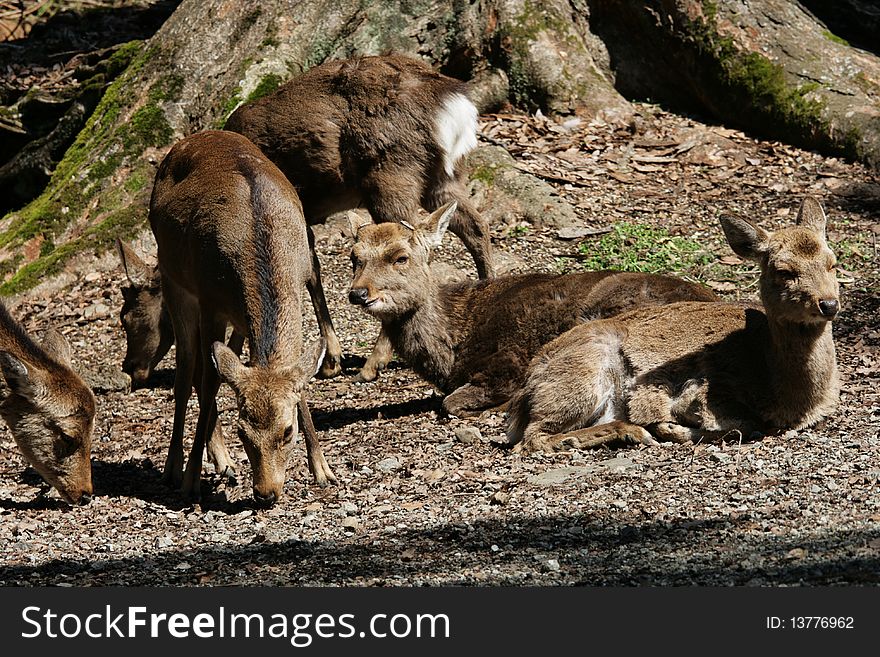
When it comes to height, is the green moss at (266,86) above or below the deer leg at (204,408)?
above

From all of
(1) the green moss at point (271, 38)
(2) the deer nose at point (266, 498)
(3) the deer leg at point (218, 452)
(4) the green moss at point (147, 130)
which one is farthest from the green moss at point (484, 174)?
(2) the deer nose at point (266, 498)

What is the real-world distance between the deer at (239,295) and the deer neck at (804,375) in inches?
106

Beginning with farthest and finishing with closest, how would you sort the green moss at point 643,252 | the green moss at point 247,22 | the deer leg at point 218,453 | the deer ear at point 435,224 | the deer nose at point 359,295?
the green moss at point 247,22 < the green moss at point 643,252 < the deer ear at point 435,224 < the deer nose at point 359,295 < the deer leg at point 218,453

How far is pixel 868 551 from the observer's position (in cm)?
449

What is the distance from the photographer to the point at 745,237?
22.6ft

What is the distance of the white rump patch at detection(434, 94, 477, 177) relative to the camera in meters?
9.38

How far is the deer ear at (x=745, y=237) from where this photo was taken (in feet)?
22.4

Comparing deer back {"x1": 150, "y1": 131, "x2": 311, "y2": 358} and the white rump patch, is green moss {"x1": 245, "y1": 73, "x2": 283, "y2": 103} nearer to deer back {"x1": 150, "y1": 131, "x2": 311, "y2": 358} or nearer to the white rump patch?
the white rump patch

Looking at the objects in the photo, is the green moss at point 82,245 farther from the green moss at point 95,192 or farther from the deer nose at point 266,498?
the deer nose at point 266,498

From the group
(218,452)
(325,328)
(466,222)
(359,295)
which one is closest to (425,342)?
(359,295)

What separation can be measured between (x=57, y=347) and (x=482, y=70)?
6.28m

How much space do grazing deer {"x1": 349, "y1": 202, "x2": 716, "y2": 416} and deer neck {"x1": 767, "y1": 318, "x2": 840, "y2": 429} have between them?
1.42 m

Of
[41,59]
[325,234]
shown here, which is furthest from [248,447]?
[41,59]

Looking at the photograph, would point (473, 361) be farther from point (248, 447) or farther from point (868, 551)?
point (868, 551)
